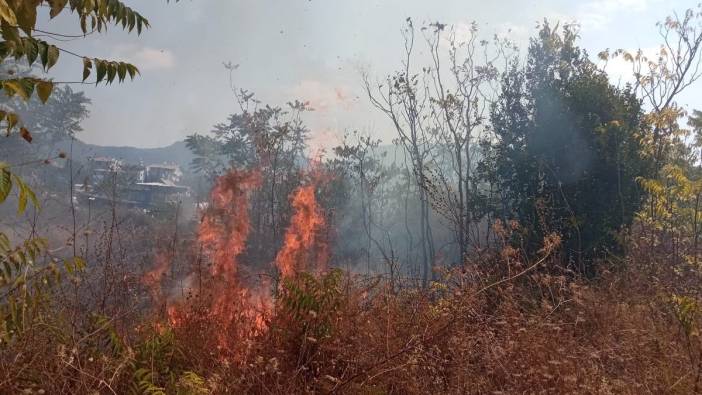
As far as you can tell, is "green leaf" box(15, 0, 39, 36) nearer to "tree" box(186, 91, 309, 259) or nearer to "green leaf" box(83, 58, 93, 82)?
"green leaf" box(83, 58, 93, 82)

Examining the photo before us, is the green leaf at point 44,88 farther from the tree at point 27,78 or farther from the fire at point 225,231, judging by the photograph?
the fire at point 225,231

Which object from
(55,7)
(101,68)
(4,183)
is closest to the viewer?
(4,183)

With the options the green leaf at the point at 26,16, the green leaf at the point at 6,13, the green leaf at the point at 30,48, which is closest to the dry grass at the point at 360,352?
the green leaf at the point at 30,48

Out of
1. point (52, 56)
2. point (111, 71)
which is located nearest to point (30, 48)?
point (52, 56)

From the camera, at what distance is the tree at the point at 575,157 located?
12633mm

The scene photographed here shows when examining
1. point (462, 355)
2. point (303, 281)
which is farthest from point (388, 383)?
point (303, 281)

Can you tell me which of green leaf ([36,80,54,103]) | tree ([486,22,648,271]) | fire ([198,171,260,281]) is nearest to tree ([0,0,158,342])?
green leaf ([36,80,54,103])

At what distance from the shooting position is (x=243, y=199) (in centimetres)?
1563

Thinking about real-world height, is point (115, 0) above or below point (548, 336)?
above

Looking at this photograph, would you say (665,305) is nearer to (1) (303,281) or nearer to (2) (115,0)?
(1) (303,281)

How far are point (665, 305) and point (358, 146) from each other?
25.2m

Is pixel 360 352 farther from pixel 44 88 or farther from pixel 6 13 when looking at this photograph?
pixel 6 13

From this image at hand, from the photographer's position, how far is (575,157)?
1379 centimetres

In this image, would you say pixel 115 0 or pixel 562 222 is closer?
pixel 115 0
